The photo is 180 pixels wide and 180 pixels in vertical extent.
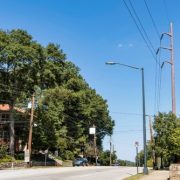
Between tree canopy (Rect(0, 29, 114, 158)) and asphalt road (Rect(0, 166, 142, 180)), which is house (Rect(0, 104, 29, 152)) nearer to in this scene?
tree canopy (Rect(0, 29, 114, 158))

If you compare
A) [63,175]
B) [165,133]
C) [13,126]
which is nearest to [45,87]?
[13,126]

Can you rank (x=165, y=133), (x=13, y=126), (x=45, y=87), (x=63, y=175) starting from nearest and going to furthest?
(x=63, y=175) < (x=165, y=133) < (x=13, y=126) < (x=45, y=87)

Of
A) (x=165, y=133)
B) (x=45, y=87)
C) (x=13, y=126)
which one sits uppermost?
(x=45, y=87)

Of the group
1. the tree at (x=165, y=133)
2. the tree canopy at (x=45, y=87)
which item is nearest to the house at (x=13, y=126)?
the tree canopy at (x=45, y=87)

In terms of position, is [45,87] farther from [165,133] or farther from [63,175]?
[63,175]

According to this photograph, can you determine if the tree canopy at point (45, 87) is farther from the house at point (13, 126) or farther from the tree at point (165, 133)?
the tree at point (165, 133)

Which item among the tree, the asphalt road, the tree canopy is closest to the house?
the tree canopy

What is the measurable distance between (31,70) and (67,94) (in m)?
12.7

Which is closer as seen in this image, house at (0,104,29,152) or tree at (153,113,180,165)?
tree at (153,113,180,165)

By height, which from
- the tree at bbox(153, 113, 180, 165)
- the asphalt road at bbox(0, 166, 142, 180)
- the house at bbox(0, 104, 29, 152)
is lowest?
the asphalt road at bbox(0, 166, 142, 180)

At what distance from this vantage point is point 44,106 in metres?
71.1

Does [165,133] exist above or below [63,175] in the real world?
above

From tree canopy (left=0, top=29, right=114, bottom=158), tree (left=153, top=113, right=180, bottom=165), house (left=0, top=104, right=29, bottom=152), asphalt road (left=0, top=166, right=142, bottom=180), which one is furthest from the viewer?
house (left=0, top=104, right=29, bottom=152)

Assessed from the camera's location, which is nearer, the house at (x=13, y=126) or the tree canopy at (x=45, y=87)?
the tree canopy at (x=45, y=87)
